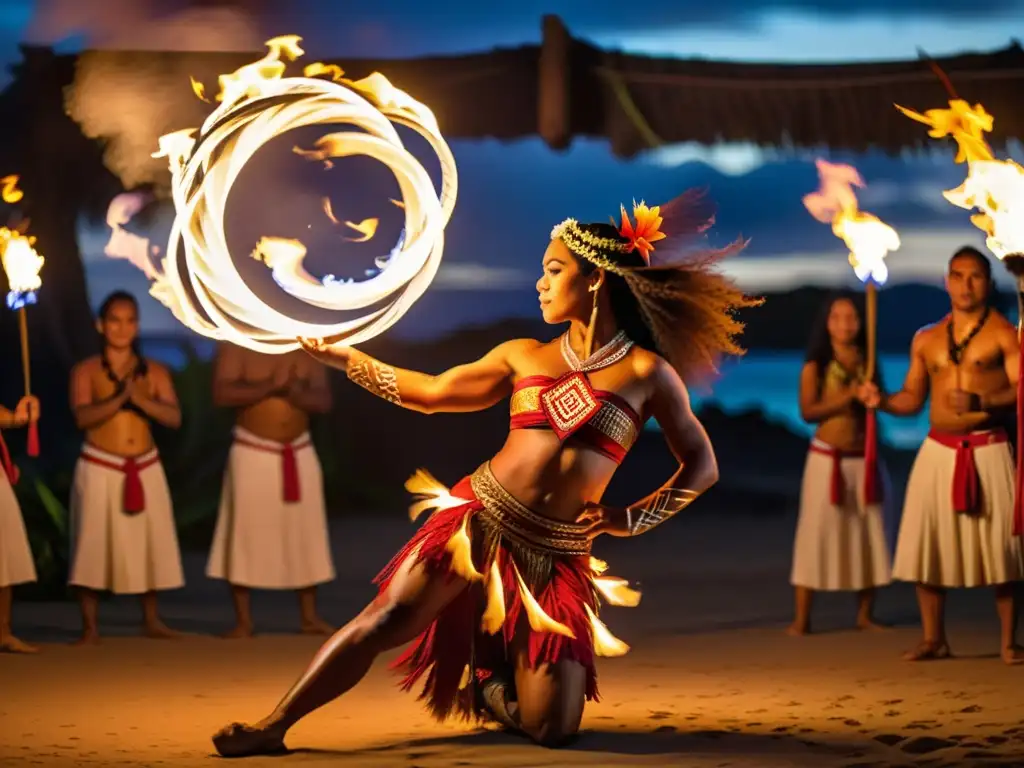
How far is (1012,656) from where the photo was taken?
714 cm

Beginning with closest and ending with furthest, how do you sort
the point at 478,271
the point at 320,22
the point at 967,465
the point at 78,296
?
the point at 967,465 < the point at 78,296 < the point at 320,22 < the point at 478,271

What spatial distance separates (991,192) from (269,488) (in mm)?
3406

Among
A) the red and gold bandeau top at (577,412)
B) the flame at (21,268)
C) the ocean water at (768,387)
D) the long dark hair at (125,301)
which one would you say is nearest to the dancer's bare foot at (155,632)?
the long dark hair at (125,301)

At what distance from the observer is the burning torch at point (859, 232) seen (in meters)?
7.22

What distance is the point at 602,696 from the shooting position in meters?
6.59

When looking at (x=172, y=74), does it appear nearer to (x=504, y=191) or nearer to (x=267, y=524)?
(x=267, y=524)

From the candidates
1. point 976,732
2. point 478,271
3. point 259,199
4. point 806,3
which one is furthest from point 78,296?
point 976,732

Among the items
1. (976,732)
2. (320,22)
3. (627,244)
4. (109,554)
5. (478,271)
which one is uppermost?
(320,22)

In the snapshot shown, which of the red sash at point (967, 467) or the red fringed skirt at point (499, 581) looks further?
the red sash at point (967, 467)

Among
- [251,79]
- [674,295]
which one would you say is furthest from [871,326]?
[251,79]

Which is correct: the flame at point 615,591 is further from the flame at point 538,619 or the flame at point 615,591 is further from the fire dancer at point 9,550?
the fire dancer at point 9,550

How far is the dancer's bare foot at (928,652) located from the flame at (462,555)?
2.46 m

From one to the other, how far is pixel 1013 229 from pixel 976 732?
1864mm

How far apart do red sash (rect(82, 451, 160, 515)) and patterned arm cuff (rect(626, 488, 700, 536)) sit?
309cm
